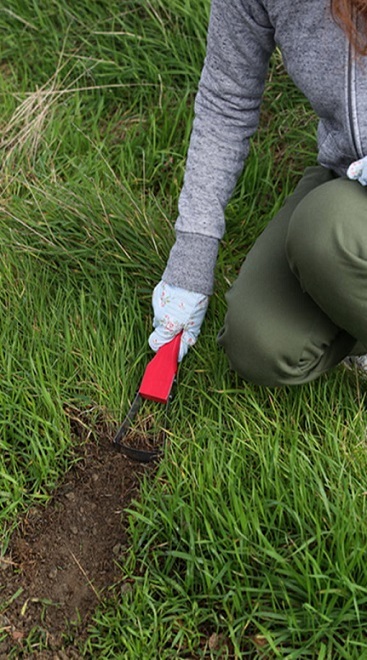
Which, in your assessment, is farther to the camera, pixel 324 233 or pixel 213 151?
pixel 213 151

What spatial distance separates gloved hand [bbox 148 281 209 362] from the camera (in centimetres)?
179

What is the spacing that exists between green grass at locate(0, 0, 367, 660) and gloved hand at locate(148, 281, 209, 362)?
0.06 m

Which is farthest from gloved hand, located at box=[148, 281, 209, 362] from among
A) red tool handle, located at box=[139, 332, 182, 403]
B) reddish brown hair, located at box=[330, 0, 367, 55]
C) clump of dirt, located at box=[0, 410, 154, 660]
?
reddish brown hair, located at box=[330, 0, 367, 55]

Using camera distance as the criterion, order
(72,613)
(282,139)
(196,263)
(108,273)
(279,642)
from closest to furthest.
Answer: (279,642) → (72,613) → (196,263) → (108,273) → (282,139)

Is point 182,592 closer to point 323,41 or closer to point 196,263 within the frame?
point 196,263

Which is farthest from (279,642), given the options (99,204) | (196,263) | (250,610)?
(99,204)

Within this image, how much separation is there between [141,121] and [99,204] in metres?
0.33

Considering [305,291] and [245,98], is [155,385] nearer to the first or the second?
[305,291]

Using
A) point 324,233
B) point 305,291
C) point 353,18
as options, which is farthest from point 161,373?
point 353,18

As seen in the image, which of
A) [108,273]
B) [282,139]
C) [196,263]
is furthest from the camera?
[282,139]

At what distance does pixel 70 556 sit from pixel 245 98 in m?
0.94

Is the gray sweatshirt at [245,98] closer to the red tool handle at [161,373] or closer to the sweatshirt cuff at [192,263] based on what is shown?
the sweatshirt cuff at [192,263]

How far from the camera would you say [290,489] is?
1613 millimetres

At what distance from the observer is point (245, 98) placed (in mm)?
1741
